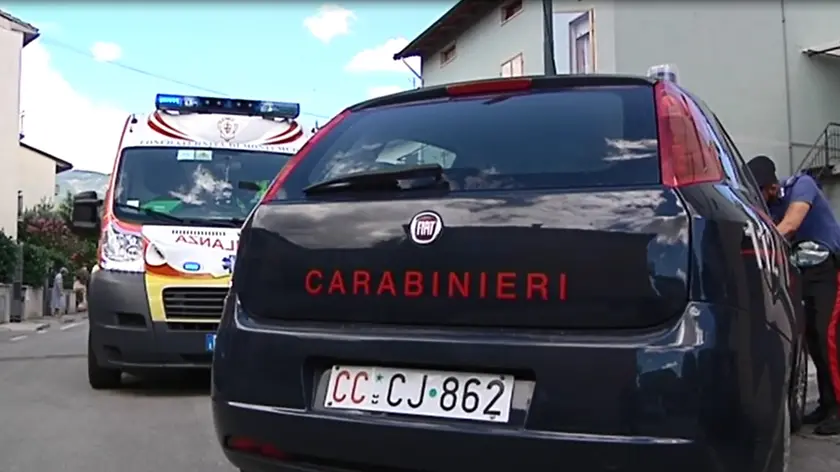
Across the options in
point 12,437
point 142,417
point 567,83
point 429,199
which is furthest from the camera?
point 142,417

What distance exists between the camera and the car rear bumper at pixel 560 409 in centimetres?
236

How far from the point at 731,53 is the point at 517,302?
1769 centimetres

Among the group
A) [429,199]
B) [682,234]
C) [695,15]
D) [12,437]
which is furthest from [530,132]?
[695,15]

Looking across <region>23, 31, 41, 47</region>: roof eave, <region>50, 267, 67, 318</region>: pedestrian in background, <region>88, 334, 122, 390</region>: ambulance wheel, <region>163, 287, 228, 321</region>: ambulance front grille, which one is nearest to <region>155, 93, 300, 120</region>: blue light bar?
<region>163, 287, 228, 321</region>: ambulance front grille

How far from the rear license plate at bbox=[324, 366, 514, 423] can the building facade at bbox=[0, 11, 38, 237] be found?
3511 cm

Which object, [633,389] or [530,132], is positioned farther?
[530,132]

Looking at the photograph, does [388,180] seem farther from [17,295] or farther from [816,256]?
[17,295]

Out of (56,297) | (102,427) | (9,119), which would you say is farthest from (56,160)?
(102,427)

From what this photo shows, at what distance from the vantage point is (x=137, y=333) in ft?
22.5

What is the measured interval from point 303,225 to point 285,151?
17.5 ft

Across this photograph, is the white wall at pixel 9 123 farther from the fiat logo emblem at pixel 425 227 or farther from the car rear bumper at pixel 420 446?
the fiat logo emblem at pixel 425 227

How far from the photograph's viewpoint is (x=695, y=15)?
59.8 feet

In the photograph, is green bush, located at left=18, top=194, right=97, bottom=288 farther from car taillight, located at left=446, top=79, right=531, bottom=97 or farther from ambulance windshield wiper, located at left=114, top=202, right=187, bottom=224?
car taillight, located at left=446, top=79, right=531, bottom=97

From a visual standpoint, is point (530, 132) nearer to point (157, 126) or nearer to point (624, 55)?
point (157, 126)
